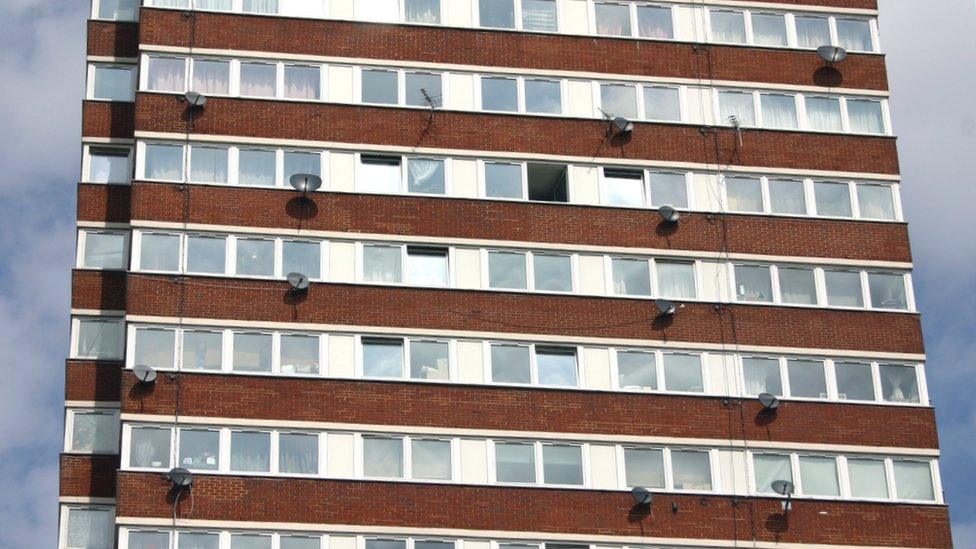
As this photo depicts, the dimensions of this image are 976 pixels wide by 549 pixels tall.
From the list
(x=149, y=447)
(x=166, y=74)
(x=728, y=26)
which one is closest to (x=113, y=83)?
(x=166, y=74)

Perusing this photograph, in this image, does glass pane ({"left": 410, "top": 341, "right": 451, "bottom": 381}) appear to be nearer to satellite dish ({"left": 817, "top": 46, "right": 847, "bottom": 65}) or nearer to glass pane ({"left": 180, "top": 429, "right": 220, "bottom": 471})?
glass pane ({"left": 180, "top": 429, "right": 220, "bottom": 471})

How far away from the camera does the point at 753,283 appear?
200 ft

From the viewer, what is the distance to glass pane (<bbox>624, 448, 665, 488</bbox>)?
5734 centimetres

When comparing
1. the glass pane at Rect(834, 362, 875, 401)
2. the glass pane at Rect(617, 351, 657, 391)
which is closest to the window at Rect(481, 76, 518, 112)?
the glass pane at Rect(617, 351, 657, 391)

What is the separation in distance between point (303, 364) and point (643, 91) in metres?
13.8

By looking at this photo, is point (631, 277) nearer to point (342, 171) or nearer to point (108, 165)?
point (342, 171)

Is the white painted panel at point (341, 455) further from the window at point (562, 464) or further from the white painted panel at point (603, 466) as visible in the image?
the white painted panel at point (603, 466)

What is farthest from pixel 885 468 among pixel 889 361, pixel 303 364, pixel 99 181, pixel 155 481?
pixel 99 181

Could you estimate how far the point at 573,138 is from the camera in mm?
61812

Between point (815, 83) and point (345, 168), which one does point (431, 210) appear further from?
→ point (815, 83)

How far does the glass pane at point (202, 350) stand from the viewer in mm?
56969

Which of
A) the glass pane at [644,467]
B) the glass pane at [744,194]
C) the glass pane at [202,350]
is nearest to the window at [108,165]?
the glass pane at [202,350]

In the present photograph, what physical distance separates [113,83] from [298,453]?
47.6 feet

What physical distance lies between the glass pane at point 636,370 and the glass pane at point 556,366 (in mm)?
1325
